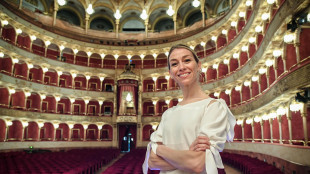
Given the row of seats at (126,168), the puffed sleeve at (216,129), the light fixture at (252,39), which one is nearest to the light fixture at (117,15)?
the light fixture at (252,39)

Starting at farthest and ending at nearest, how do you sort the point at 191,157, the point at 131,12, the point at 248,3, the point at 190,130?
the point at 131,12
the point at 248,3
the point at 190,130
the point at 191,157

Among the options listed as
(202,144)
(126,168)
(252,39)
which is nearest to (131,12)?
(252,39)

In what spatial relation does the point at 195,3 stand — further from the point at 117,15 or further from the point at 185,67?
the point at 185,67

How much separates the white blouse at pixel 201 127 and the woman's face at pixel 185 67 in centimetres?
21

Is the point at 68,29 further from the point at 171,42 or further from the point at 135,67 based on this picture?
the point at 171,42

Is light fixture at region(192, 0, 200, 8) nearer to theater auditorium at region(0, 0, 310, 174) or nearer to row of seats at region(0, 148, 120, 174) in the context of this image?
theater auditorium at region(0, 0, 310, 174)

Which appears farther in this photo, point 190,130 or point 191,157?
point 190,130

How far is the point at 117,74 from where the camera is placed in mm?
35969

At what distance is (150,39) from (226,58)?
15.6m

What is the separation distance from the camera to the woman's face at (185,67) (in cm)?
207

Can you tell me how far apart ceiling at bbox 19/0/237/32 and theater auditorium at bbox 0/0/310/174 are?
0.54 feet

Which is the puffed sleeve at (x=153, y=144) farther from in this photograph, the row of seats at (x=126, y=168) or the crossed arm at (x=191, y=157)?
the row of seats at (x=126, y=168)

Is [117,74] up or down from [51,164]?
up

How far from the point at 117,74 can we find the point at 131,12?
12.5 metres
